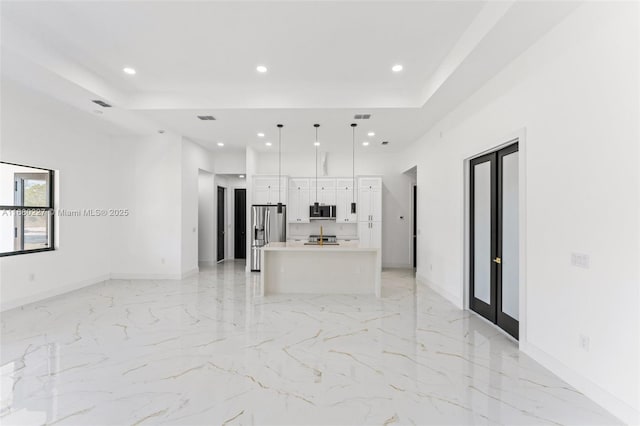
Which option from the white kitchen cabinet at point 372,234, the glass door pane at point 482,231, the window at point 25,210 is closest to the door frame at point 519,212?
the glass door pane at point 482,231

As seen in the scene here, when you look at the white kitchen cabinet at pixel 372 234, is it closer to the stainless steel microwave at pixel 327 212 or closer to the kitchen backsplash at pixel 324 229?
the kitchen backsplash at pixel 324 229

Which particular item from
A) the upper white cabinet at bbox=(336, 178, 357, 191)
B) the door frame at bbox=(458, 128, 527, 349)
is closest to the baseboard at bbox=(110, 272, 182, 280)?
the upper white cabinet at bbox=(336, 178, 357, 191)

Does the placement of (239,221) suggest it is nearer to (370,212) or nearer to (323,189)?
(323,189)

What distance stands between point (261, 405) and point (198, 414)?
1.43 feet

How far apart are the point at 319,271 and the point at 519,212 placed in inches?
133

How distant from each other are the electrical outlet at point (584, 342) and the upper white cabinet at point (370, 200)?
17.6ft

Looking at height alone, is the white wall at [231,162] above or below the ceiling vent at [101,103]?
below

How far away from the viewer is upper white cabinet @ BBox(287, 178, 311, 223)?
26.2 feet

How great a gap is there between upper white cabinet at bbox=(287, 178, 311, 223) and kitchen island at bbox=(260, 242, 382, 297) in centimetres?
231

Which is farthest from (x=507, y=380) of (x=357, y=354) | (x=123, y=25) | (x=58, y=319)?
(x=58, y=319)

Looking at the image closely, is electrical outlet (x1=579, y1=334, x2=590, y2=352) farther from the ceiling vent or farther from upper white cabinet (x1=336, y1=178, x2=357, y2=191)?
the ceiling vent

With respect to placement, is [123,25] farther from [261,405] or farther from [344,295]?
[344,295]

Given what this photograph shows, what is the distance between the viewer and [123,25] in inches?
128

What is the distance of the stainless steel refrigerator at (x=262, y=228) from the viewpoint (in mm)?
7551
